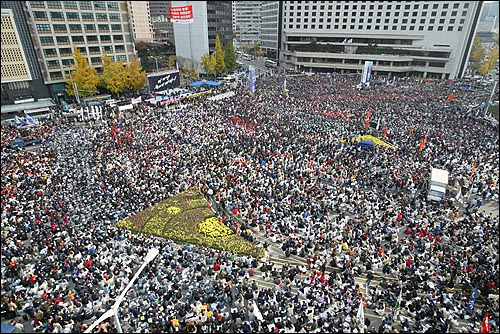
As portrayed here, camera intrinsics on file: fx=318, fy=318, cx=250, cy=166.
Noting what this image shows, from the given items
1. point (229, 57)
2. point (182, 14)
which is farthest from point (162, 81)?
point (229, 57)

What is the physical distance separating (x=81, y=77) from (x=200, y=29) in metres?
33.0

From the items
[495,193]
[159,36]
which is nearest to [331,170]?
[495,193]

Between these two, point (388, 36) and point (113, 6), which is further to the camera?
point (388, 36)

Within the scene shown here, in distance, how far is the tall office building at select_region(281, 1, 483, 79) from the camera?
69688mm

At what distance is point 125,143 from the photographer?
3114 cm

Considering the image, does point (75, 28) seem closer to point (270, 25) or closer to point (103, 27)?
point (103, 27)

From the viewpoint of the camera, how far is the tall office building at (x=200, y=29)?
7075 centimetres

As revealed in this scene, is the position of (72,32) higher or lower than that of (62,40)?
higher

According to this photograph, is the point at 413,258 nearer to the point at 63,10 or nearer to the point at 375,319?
the point at 375,319

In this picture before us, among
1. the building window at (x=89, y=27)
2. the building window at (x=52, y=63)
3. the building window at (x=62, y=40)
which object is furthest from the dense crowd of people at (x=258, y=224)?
the building window at (x=89, y=27)

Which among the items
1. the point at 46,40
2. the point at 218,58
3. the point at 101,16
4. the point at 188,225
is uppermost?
the point at 101,16

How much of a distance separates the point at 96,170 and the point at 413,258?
919 inches

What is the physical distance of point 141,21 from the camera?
11450 cm

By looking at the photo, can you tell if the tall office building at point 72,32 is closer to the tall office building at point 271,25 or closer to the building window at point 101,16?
the building window at point 101,16
